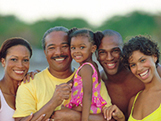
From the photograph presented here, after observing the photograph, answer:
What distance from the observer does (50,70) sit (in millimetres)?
4281

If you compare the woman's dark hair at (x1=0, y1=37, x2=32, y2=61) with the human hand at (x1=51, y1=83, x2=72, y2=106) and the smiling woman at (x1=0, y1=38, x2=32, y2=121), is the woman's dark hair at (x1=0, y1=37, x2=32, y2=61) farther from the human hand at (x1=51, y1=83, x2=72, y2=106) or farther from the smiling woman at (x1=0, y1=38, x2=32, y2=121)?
the human hand at (x1=51, y1=83, x2=72, y2=106)

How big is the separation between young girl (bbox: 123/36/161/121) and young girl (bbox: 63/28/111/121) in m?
0.51

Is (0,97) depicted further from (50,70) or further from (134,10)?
(134,10)

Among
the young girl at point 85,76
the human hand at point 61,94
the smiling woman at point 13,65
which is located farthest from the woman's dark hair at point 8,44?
the human hand at point 61,94

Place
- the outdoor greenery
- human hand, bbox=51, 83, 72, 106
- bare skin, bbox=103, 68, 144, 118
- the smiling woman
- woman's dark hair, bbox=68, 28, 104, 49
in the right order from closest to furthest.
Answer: human hand, bbox=51, 83, 72, 106 → woman's dark hair, bbox=68, 28, 104, 49 → the smiling woman → bare skin, bbox=103, 68, 144, 118 → the outdoor greenery

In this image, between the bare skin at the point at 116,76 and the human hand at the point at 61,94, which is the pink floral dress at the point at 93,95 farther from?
the bare skin at the point at 116,76

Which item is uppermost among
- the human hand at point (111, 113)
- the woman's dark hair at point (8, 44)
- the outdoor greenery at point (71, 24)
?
the outdoor greenery at point (71, 24)

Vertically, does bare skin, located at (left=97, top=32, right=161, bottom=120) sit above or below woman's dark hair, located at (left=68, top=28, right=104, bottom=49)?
below

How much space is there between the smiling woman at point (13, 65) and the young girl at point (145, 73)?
1604mm

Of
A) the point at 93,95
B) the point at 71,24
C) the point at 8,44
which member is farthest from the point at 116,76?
the point at 71,24

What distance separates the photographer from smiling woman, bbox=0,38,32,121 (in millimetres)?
4105

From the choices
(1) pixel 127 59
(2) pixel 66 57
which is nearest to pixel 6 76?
(2) pixel 66 57

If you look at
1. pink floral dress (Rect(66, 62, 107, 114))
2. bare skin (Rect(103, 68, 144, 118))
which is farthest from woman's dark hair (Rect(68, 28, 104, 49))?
bare skin (Rect(103, 68, 144, 118))

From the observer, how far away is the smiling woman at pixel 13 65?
411 centimetres
